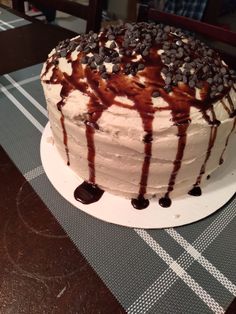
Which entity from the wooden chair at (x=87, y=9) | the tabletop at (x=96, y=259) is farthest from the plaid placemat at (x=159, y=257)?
the wooden chair at (x=87, y=9)

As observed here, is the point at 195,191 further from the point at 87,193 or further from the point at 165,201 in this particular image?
the point at 87,193

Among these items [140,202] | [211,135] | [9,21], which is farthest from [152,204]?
[9,21]

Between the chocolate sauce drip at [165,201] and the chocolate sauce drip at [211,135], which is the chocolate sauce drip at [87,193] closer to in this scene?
the chocolate sauce drip at [165,201]

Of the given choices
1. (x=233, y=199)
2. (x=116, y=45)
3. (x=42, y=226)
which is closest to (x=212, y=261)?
(x=233, y=199)

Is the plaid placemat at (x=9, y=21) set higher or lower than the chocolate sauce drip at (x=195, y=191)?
lower

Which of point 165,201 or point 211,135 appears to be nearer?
point 211,135

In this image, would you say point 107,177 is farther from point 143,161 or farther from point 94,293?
point 94,293

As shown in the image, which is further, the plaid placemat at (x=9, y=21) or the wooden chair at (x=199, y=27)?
the plaid placemat at (x=9, y=21)
